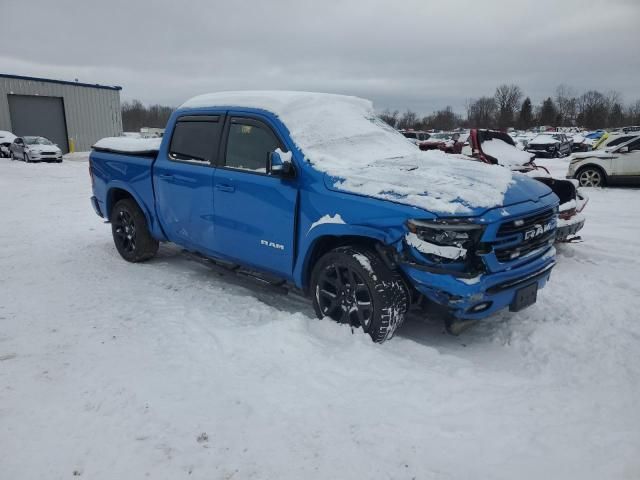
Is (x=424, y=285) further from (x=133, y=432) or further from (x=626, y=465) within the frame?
(x=133, y=432)

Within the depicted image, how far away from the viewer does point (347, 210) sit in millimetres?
3475

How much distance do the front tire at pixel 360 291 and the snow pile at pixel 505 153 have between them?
6.09 meters

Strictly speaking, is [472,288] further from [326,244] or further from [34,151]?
[34,151]

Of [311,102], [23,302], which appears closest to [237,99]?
[311,102]

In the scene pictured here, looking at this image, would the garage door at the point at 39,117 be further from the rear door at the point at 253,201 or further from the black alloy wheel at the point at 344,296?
the black alloy wheel at the point at 344,296

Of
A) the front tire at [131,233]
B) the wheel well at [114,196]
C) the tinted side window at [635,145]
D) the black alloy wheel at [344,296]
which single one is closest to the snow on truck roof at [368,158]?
the black alloy wheel at [344,296]

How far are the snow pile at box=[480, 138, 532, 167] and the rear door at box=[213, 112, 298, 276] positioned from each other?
5.92m

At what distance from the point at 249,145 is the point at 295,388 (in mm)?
2280

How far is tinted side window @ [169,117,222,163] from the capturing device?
457 centimetres

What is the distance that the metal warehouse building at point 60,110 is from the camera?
29.8 meters

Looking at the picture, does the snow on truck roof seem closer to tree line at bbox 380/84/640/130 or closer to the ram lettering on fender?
the ram lettering on fender

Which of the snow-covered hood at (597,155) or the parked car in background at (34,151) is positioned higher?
the snow-covered hood at (597,155)

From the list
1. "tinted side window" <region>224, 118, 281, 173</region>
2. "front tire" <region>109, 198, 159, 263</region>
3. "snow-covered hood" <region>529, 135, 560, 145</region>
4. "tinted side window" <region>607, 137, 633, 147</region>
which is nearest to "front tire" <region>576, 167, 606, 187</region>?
"tinted side window" <region>607, 137, 633, 147</region>

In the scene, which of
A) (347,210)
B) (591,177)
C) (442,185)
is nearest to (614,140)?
(591,177)
